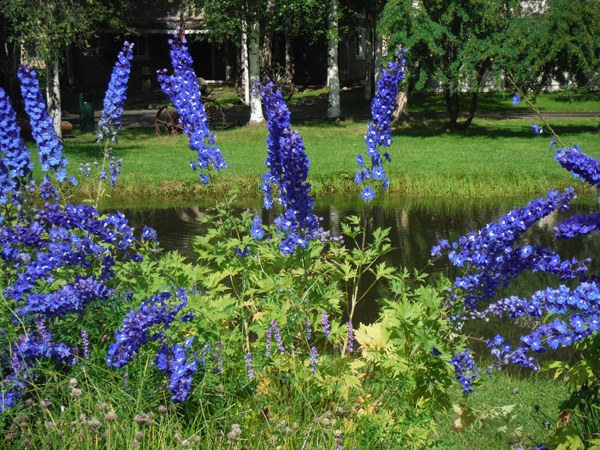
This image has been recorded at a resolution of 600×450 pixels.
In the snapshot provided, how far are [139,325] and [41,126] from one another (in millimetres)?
1681

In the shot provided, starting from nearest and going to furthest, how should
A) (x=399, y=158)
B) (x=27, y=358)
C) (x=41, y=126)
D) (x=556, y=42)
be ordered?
1. (x=27, y=358)
2. (x=41, y=126)
3. (x=399, y=158)
4. (x=556, y=42)

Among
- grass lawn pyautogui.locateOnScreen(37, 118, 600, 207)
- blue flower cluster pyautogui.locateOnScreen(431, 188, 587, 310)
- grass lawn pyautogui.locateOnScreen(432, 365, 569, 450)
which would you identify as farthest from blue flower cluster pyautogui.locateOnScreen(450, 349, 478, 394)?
grass lawn pyautogui.locateOnScreen(37, 118, 600, 207)

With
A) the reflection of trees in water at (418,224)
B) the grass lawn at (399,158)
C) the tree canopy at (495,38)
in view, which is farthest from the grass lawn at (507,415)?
the tree canopy at (495,38)

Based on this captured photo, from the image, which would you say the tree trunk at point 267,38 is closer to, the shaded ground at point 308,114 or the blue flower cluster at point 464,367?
the shaded ground at point 308,114

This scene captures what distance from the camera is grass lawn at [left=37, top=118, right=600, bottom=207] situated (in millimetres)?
10969

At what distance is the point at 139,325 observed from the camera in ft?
8.47

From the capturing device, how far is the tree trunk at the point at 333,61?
1744 centimetres

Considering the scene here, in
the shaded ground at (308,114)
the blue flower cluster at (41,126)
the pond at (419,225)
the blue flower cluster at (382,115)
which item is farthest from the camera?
the shaded ground at (308,114)

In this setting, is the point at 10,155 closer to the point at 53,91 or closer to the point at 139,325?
the point at 139,325

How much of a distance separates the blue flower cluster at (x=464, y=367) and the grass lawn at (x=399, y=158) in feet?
25.9

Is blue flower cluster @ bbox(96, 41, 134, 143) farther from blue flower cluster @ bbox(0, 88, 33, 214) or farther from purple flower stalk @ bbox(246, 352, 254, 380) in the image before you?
purple flower stalk @ bbox(246, 352, 254, 380)

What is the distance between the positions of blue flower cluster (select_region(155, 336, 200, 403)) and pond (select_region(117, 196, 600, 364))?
9.99ft

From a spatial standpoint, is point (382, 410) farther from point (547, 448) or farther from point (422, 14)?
point (422, 14)

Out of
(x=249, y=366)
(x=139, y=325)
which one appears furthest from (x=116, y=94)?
(x=249, y=366)
